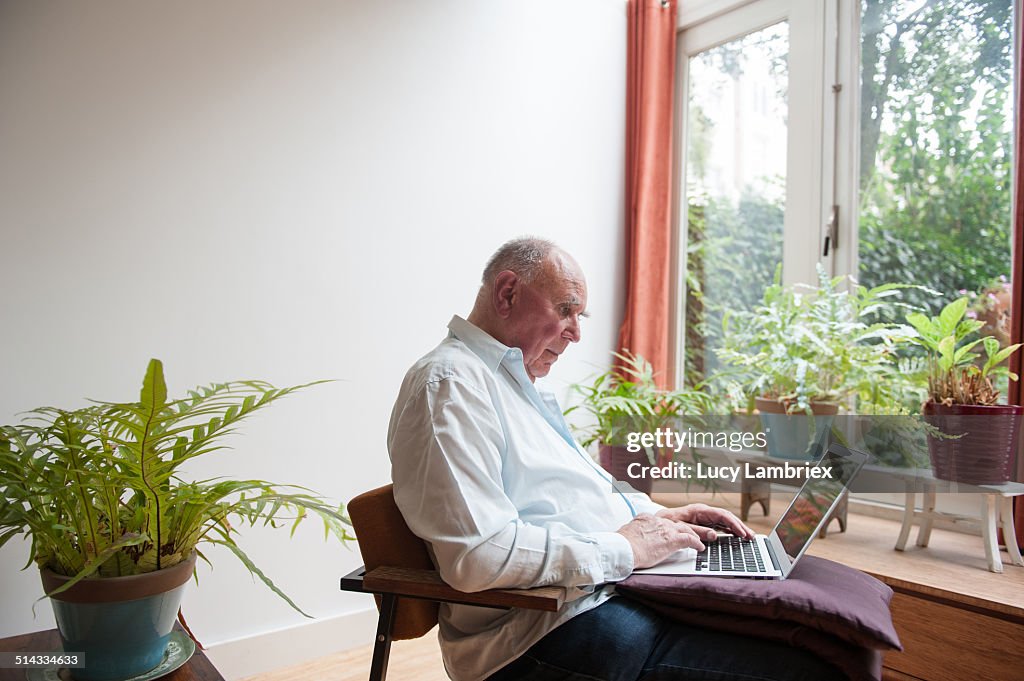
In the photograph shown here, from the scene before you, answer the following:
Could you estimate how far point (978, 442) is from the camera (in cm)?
202

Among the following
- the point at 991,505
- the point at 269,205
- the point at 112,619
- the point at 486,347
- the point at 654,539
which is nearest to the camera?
the point at 112,619

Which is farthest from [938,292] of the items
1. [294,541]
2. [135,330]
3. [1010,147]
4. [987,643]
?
[135,330]

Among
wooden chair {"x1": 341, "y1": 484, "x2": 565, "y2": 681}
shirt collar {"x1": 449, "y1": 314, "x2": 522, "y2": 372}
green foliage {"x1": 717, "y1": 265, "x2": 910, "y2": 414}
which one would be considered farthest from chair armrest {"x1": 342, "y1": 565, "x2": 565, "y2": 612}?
green foliage {"x1": 717, "y1": 265, "x2": 910, "y2": 414}

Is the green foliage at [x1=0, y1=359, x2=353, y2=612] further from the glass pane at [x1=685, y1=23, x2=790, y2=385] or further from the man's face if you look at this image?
the glass pane at [x1=685, y1=23, x2=790, y2=385]

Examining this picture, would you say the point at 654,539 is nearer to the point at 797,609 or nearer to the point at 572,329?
the point at 797,609

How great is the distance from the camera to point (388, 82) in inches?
104

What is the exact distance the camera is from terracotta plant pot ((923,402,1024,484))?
6.57 ft

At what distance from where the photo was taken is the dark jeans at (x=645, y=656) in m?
1.29

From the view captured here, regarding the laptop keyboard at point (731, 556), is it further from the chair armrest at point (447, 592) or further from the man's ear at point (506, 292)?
the man's ear at point (506, 292)

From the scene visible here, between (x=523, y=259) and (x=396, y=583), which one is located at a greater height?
(x=523, y=259)

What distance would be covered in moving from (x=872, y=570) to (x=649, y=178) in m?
1.86

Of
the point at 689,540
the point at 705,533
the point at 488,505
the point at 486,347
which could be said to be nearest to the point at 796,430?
the point at 705,533

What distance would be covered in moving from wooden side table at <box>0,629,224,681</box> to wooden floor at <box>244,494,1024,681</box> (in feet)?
3.27

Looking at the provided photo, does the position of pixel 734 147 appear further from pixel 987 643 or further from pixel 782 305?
pixel 987 643
